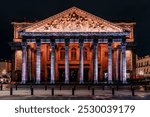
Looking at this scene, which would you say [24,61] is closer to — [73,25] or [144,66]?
[73,25]

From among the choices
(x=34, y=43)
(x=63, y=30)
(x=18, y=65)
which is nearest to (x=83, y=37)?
(x=63, y=30)

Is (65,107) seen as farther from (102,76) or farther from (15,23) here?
(15,23)

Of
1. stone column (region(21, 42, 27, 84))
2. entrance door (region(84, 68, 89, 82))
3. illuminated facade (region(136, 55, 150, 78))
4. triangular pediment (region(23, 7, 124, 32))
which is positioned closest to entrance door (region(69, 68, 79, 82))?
entrance door (region(84, 68, 89, 82))

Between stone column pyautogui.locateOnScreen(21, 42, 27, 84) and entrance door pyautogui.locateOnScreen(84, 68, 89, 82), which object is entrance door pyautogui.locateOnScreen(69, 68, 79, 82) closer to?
entrance door pyautogui.locateOnScreen(84, 68, 89, 82)

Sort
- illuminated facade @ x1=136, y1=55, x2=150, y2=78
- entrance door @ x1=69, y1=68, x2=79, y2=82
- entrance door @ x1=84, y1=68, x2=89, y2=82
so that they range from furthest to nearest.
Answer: illuminated facade @ x1=136, y1=55, x2=150, y2=78
entrance door @ x1=84, y1=68, x2=89, y2=82
entrance door @ x1=69, y1=68, x2=79, y2=82


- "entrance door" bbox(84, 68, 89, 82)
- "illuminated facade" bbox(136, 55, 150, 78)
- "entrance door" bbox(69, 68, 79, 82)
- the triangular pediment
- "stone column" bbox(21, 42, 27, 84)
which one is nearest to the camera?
the triangular pediment

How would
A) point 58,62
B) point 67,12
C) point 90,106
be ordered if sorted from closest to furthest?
point 90,106, point 67,12, point 58,62

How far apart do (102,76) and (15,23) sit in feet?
85.3

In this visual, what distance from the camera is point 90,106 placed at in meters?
16.2

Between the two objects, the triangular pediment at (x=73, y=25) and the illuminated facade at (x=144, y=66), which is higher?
the triangular pediment at (x=73, y=25)

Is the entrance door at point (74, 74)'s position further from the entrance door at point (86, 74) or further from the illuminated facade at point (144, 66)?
the illuminated facade at point (144, 66)

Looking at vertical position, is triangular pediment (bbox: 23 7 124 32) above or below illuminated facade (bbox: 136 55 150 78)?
above

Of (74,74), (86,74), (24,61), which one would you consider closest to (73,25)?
(24,61)

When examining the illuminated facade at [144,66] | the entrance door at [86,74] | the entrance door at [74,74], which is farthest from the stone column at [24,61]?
the illuminated facade at [144,66]
